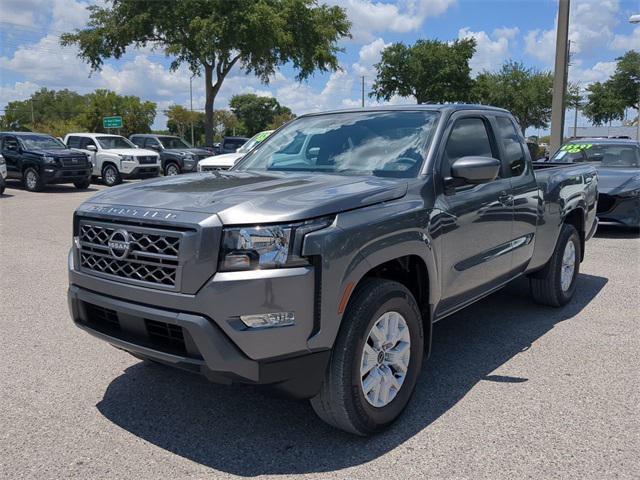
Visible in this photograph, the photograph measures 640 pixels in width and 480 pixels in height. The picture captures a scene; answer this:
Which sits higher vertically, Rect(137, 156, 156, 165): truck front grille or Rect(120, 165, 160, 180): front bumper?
Rect(137, 156, 156, 165): truck front grille

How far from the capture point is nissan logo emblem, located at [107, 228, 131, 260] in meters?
3.08

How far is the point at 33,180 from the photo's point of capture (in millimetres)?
18547

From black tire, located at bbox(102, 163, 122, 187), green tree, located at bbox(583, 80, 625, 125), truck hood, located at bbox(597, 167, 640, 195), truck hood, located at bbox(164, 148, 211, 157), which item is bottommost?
black tire, located at bbox(102, 163, 122, 187)

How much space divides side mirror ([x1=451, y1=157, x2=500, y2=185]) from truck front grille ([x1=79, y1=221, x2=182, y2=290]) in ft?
6.03

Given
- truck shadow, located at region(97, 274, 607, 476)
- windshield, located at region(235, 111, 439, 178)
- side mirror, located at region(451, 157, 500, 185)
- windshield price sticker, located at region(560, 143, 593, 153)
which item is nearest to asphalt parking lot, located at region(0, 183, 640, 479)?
truck shadow, located at region(97, 274, 607, 476)

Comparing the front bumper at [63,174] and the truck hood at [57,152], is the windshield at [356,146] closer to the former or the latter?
the front bumper at [63,174]

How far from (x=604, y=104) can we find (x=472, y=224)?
187 feet

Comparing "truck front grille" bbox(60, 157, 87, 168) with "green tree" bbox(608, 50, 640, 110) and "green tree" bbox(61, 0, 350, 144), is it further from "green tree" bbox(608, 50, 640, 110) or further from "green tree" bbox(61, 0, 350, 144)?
"green tree" bbox(608, 50, 640, 110)

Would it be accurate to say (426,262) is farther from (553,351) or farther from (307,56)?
(307,56)

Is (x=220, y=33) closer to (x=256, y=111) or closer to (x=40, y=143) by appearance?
(x=40, y=143)

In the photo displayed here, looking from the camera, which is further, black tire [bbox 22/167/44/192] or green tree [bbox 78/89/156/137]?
green tree [bbox 78/89/156/137]

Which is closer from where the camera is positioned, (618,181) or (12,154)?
(618,181)

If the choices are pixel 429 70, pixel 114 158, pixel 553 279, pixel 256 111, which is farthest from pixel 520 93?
pixel 256 111

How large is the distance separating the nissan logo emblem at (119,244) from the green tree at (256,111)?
10347 cm
